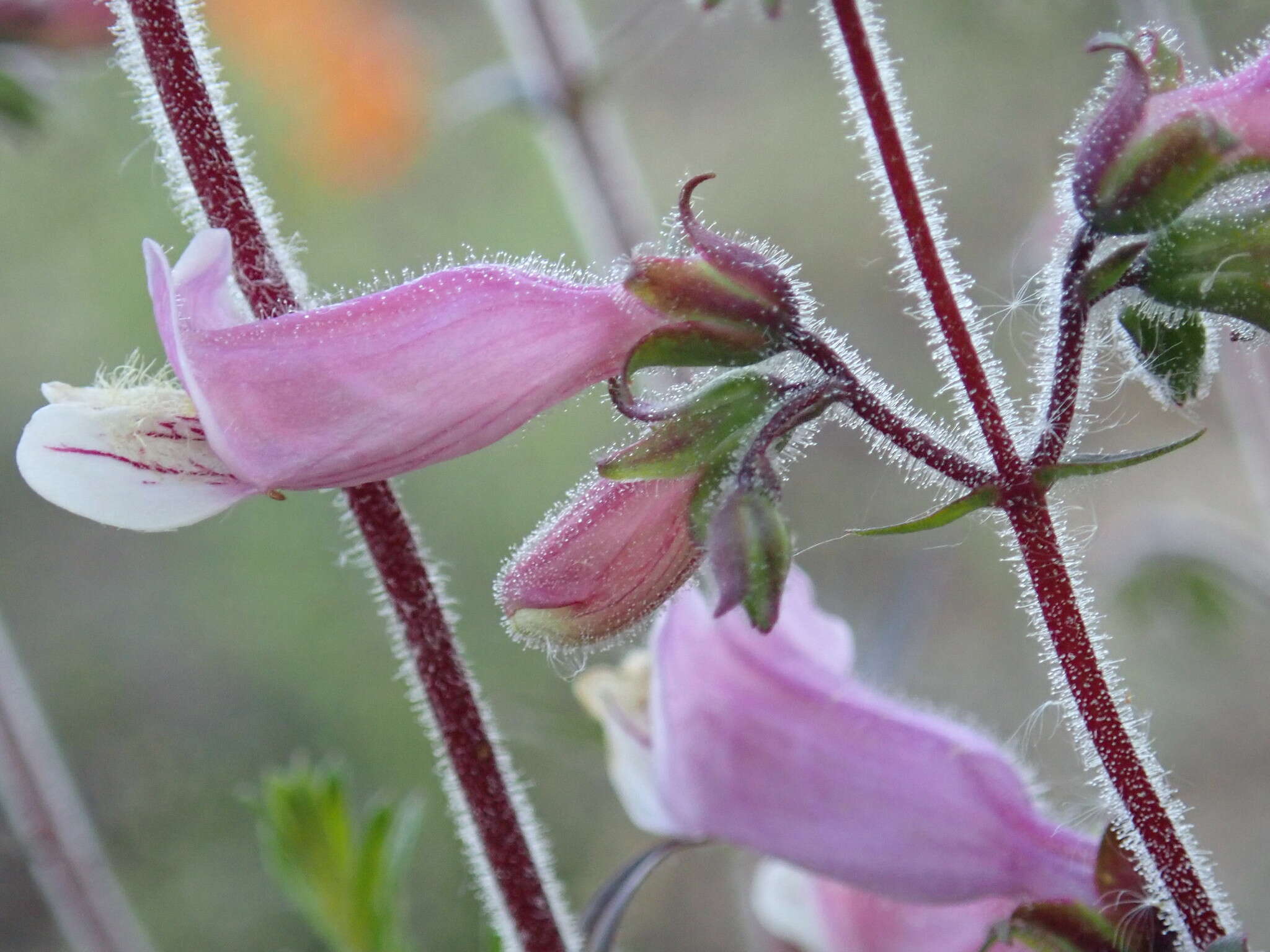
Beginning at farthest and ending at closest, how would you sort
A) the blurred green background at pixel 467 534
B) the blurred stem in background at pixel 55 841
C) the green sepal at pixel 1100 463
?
1. the blurred green background at pixel 467 534
2. the blurred stem in background at pixel 55 841
3. the green sepal at pixel 1100 463

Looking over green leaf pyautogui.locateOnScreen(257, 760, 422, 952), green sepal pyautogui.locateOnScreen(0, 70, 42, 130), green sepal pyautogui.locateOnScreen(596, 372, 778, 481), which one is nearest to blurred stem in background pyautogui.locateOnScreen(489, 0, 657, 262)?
green sepal pyautogui.locateOnScreen(0, 70, 42, 130)

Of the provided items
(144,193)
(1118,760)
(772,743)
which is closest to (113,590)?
(144,193)

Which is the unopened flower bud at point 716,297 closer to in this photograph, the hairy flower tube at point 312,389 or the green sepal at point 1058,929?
the hairy flower tube at point 312,389

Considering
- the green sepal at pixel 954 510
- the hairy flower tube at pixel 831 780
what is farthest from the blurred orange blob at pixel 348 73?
the green sepal at pixel 954 510

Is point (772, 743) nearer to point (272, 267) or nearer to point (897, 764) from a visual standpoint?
point (897, 764)

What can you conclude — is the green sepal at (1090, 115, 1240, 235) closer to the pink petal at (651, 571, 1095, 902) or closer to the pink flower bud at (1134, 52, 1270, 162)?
the pink flower bud at (1134, 52, 1270, 162)

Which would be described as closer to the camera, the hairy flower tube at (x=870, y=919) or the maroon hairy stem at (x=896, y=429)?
the maroon hairy stem at (x=896, y=429)

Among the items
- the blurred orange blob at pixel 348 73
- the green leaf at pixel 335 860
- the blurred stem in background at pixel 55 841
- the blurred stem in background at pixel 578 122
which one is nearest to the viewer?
the green leaf at pixel 335 860
